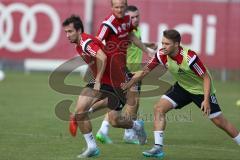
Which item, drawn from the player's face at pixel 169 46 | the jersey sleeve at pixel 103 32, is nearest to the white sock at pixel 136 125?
the jersey sleeve at pixel 103 32

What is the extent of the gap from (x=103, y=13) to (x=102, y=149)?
611 inches

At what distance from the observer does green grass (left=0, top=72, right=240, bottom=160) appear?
10469 millimetres

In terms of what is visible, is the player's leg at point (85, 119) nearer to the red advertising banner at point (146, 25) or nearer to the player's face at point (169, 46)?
the player's face at point (169, 46)

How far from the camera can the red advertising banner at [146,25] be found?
25.1 meters

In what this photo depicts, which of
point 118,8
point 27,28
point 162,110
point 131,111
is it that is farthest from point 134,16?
point 27,28

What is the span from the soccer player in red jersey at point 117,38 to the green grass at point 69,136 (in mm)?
923

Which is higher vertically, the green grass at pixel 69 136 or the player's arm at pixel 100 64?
the player's arm at pixel 100 64

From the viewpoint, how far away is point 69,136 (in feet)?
40.3

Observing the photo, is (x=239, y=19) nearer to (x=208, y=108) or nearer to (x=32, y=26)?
(x=32, y=26)

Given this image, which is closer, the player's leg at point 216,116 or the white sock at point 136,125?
the player's leg at point 216,116

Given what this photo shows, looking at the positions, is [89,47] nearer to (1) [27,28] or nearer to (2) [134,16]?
(2) [134,16]

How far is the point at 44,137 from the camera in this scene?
12031 millimetres

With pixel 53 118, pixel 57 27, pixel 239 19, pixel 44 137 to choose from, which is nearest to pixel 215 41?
pixel 239 19

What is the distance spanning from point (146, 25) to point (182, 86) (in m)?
15.3
